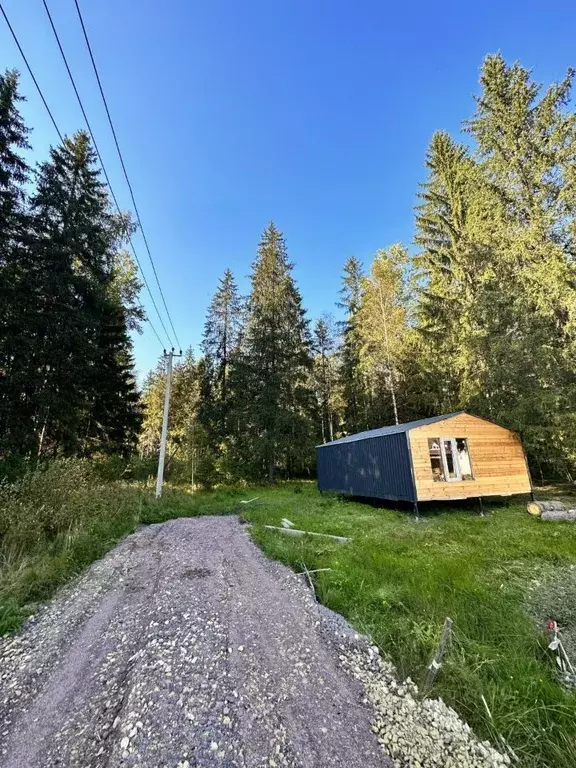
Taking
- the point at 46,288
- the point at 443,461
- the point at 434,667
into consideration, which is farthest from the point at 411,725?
the point at 46,288

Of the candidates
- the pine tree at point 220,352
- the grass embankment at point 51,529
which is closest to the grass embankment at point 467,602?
the grass embankment at point 51,529

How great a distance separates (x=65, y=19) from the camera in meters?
3.73

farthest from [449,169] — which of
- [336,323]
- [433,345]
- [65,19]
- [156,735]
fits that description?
[156,735]

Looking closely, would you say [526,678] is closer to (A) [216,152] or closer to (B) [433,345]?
(A) [216,152]

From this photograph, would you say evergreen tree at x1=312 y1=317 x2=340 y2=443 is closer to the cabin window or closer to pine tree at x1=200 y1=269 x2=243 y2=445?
pine tree at x1=200 y1=269 x2=243 y2=445

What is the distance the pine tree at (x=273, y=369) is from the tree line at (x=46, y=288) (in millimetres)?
6868

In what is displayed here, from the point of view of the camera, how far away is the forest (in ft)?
30.6

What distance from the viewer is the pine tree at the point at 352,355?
1964 cm

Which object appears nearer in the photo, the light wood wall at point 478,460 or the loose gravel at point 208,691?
the loose gravel at point 208,691

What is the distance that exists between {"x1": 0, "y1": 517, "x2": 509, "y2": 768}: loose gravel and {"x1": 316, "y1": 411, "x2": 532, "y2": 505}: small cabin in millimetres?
5807

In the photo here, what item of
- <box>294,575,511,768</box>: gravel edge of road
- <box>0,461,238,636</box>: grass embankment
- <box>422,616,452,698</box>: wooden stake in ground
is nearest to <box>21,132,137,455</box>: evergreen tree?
<box>0,461,238,636</box>: grass embankment

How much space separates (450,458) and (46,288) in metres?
12.9

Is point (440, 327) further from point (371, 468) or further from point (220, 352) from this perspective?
point (220, 352)

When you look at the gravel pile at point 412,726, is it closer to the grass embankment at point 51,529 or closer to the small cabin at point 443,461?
the grass embankment at point 51,529
